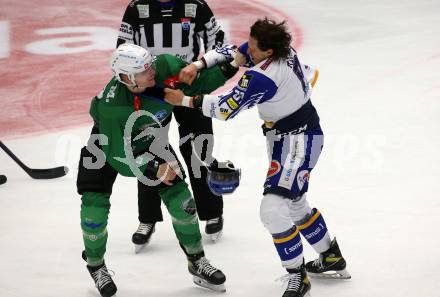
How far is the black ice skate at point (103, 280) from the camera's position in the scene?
5.34m

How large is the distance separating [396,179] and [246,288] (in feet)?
6.18

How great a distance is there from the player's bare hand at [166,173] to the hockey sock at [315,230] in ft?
2.74

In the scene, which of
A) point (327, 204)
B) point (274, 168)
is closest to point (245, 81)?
point (274, 168)

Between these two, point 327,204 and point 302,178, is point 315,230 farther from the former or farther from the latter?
point 327,204

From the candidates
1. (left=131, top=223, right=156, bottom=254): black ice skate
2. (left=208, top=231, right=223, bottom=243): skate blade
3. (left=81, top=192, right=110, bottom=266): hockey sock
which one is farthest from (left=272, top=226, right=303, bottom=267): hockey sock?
(left=131, top=223, right=156, bottom=254): black ice skate

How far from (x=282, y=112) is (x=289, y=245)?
73cm

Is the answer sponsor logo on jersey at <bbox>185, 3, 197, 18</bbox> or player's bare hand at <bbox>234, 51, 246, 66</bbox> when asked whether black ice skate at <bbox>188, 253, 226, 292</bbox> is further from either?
sponsor logo on jersey at <bbox>185, 3, 197, 18</bbox>

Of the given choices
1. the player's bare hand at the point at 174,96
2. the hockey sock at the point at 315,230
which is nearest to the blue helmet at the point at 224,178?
the player's bare hand at the point at 174,96

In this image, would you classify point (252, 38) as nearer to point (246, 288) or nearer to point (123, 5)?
point (246, 288)

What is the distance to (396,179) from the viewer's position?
6855mm

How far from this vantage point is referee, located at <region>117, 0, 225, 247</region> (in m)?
5.98

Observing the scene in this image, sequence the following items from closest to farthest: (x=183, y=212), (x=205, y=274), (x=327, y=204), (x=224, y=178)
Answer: (x=224, y=178)
(x=183, y=212)
(x=205, y=274)
(x=327, y=204)

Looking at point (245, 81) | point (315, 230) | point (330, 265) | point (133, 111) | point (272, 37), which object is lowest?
point (330, 265)

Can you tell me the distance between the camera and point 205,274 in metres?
5.38
